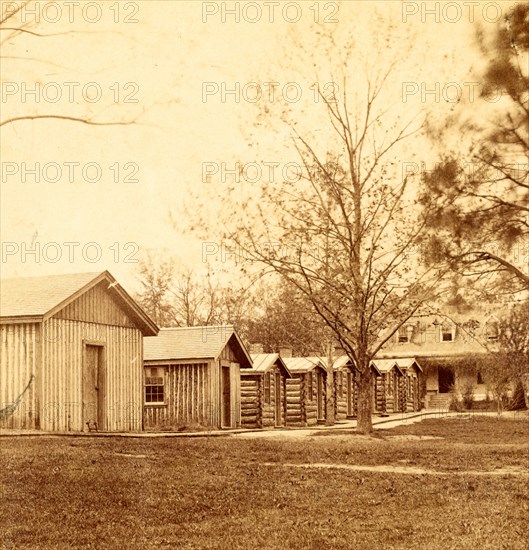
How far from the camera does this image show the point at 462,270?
11281 mm

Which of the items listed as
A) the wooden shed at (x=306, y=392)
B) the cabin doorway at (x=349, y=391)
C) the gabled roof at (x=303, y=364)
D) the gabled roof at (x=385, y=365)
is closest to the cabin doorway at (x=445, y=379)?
the gabled roof at (x=385, y=365)

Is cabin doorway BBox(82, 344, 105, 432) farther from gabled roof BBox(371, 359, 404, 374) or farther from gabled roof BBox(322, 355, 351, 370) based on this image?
gabled roof BBox(371, 359, 404, 374)

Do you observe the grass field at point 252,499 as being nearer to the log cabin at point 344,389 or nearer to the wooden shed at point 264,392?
the wooden shed at point 264,392

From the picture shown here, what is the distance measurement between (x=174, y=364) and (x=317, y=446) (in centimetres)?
1146

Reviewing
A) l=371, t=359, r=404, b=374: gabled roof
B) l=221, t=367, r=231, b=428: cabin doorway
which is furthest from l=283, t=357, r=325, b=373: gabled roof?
l=371, t=359, r=404, b=374: gabled roof

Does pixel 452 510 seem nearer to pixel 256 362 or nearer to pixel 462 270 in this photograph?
pixel 462 270

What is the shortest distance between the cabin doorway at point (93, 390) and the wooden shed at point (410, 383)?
102 ft

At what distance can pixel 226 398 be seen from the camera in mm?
30359

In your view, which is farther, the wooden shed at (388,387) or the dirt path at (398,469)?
the wooden shed at (388,387)

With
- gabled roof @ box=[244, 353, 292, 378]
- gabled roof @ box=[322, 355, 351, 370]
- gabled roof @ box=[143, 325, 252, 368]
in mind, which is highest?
gabled roof @ box=[143, 325, 252, 368]

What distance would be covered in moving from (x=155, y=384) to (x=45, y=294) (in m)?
8.13

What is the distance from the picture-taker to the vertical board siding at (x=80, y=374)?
21.2 meters

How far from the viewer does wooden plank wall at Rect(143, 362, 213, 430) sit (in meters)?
28.6

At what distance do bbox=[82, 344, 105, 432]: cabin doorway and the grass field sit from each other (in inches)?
249
